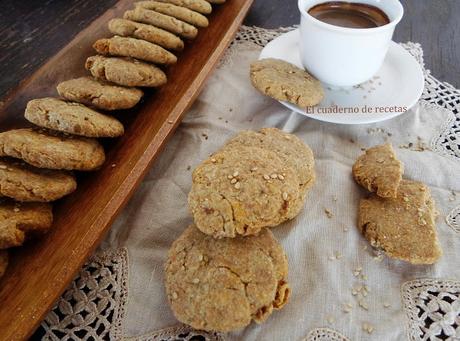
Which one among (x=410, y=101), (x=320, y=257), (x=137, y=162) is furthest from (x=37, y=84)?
(x=410, y=101)

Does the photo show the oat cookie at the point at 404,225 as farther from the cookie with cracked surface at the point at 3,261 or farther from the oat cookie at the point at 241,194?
the cookie with cracked surface at the point at 3,261

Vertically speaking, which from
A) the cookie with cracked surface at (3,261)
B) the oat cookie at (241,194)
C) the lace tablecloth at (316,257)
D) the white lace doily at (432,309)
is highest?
the cookie with cracked surface at (3,261)

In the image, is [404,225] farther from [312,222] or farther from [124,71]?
[124,71]

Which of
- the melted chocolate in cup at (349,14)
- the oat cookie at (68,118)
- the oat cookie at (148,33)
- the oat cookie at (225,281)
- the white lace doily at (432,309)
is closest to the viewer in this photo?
the oat cookie at (225,281)

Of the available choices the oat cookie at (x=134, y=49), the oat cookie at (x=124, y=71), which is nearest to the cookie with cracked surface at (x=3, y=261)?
the oat cookie at (x=124, y=71)

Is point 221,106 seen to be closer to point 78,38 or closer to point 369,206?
point 78,38

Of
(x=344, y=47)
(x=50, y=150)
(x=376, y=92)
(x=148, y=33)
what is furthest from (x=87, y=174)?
(x=376, y=92)

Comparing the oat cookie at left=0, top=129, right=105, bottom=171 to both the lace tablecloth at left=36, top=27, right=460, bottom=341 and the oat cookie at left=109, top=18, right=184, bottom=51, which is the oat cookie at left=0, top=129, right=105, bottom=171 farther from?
the oat cookie at left=109, top=18, right=184, bottom=51
